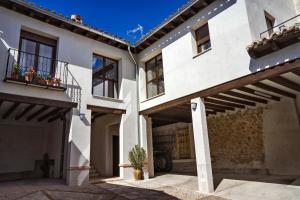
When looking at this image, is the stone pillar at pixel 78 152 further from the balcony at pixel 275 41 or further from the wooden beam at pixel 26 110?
the balcony at pixel 275 41

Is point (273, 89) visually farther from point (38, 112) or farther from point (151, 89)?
point (38, 112)

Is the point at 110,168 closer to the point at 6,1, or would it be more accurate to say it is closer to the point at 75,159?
the point at 75,159

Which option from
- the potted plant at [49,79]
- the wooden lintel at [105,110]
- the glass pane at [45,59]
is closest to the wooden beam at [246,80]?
the wooden lintel at [105,110]

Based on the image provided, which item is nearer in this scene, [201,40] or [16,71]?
[16,71]

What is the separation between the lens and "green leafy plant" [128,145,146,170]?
9.11 m

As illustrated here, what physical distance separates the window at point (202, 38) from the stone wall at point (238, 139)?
12.7 ft

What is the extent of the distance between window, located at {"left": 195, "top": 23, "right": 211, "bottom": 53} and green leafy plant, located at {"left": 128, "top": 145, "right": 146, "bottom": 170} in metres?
4.76

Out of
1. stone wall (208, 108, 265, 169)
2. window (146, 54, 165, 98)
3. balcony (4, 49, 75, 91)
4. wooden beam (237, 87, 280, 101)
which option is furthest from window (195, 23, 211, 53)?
balcony (4, 49, 75, 91)

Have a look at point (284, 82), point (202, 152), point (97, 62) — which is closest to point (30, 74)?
point (97, 62)

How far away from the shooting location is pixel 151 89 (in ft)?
34.0

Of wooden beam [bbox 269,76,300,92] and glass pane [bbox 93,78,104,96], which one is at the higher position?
glass pane [bbox 93,78,104,96]

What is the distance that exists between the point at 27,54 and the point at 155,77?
209 inches

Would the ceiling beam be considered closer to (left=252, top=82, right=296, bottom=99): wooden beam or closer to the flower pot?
(left=252, top=82, right=296, bottom=99): wooden beam

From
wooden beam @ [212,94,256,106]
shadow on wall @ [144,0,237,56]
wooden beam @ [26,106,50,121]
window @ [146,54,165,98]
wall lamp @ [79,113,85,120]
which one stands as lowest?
wall lamp @ [79,113,85,120]
